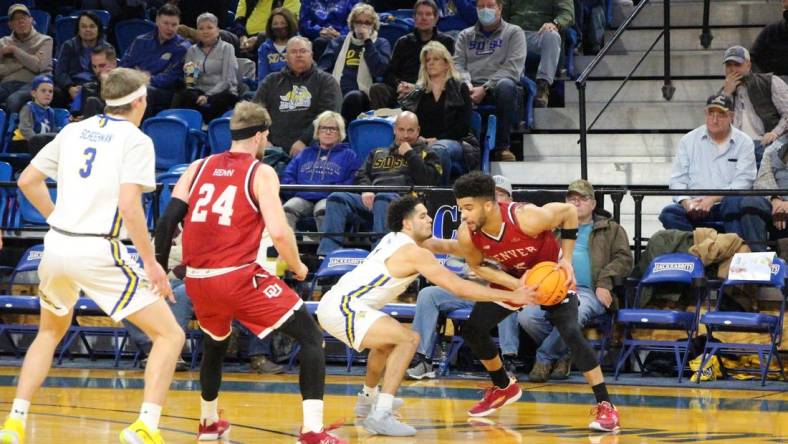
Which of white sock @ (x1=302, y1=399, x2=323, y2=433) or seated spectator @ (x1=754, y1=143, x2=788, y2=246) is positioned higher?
seated spectator @ (x1=754, y1=143, x2=788, y2=246)

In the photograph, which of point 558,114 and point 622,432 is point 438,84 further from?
point 622,432

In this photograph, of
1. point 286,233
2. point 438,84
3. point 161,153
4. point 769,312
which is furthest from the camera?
point 161,153

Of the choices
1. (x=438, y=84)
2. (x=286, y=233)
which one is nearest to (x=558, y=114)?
(x=438, y=84)

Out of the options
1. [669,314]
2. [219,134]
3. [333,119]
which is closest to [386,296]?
[669,314]

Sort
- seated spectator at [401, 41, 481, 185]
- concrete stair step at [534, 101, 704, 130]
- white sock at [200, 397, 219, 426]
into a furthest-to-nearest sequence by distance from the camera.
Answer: concrete stair step at [534, 101, 704, 130] < seated spectator at [401, 41, 481, 185] < white sock at [200, 397, 219, 426]

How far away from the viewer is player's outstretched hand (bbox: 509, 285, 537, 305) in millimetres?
7426

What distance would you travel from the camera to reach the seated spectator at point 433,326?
995 centimetres

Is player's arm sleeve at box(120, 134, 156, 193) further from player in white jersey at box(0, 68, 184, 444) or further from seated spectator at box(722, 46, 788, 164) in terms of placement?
seated spectator at box(722, 46, 788, 164)

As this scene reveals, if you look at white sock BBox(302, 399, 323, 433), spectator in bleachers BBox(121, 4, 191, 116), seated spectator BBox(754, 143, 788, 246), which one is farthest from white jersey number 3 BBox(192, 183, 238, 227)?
spectator in bleachers BBox(121, 4, 191, 116)

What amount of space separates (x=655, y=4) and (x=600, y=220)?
4.29m

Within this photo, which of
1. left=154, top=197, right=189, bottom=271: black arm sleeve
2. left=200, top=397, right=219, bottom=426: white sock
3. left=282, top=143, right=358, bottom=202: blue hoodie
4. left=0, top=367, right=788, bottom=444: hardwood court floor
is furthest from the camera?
left=282, top=143, right=358, bottom=202: blue hoodie

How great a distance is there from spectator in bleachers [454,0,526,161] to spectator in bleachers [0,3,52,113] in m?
4.47

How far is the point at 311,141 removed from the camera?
1205cm

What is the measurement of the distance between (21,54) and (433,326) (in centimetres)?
627
